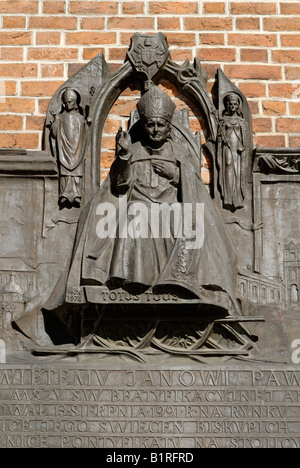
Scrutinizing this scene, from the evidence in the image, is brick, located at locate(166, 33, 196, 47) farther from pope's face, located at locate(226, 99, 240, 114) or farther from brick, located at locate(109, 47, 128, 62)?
pope's face, located at locate(226, 99, 240, 114)

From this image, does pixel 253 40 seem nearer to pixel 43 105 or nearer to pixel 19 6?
pixel 43 105

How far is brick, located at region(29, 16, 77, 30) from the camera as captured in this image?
6.60m

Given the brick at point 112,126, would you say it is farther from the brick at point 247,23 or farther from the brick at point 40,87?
the brick at point 247,23

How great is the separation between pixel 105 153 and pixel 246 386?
6.49ft

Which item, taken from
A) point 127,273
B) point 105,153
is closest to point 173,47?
point 105,153

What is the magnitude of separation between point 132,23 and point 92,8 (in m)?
0.34

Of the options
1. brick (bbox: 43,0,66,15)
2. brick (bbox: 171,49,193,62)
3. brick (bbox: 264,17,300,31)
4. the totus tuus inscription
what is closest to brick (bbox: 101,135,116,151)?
brick (bbox: 171,49,193,62)

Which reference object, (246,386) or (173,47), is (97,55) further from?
(246,386)

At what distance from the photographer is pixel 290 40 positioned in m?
6.59

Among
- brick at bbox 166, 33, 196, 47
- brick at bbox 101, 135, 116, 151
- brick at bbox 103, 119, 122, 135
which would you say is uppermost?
brick at bbox 166, 33, 196, 47

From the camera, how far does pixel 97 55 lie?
6.40 m

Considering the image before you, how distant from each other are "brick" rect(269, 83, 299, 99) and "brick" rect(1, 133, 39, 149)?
1786 mm

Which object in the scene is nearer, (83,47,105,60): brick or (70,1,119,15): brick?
(83,47,105,60): brick
